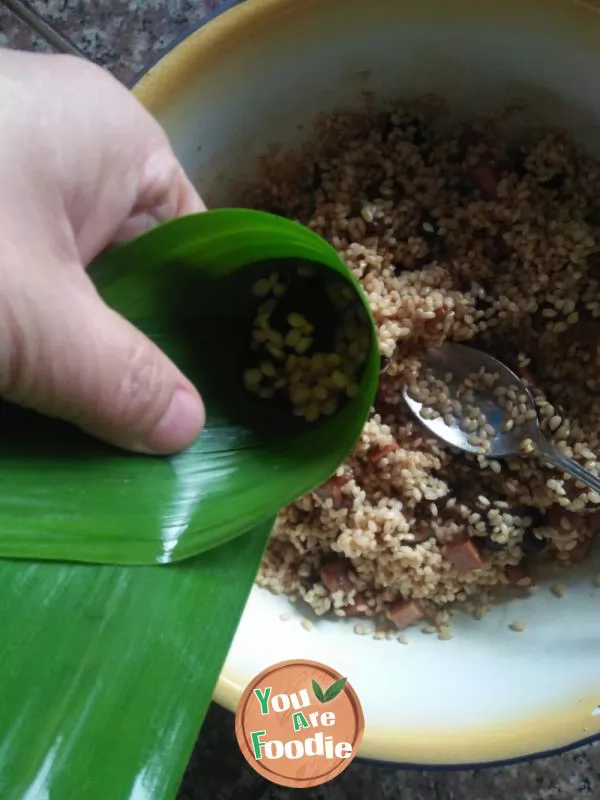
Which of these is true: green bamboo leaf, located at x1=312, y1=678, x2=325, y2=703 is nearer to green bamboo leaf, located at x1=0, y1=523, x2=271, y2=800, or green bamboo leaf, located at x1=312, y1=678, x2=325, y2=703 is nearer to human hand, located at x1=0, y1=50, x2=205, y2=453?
green bamboo leaf, located at x1=0, y1=523, x2=271, y2=800

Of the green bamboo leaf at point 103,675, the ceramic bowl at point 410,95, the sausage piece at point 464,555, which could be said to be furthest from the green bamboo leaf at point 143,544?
the sausage piece at point 464,555

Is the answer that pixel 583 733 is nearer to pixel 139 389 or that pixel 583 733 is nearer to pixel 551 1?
pixel 139 389

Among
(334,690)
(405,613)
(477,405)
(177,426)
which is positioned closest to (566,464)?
(477,405)

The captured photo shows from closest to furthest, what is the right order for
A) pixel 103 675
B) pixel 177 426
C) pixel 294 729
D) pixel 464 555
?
pixel 103 675 → pixel 177 426 → pixel 294 729 → pixel 464 555

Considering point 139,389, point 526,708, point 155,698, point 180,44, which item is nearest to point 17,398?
point 139,389

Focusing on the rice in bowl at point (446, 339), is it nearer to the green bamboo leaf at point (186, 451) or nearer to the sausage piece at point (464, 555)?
the sausage piece at point (464, 555)

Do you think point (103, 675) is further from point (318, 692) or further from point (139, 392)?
point (318, 692)

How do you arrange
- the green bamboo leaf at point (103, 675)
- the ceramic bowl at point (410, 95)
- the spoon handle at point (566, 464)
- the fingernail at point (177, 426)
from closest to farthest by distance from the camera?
the green bamboo leaf at point (103, 675) < the fingernail at point (177, 426) < the ceramic bowl at point (410, 95) < the spoon handle at point (566, 464)

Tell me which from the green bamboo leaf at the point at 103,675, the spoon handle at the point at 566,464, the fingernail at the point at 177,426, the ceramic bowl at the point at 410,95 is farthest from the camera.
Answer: the spoon handle at the point at 566,464
